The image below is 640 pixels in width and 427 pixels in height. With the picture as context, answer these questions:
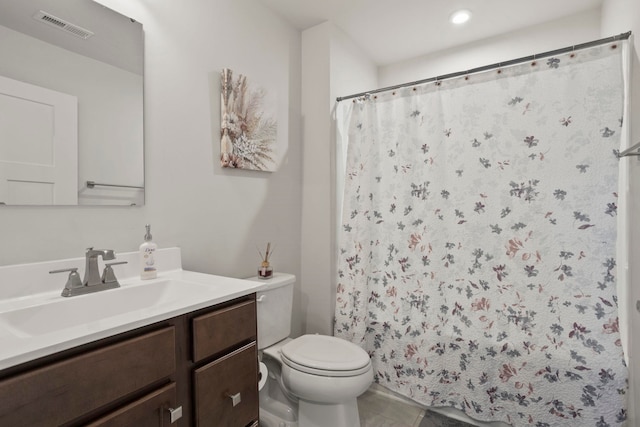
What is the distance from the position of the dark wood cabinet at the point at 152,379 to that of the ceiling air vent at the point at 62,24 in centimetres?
112

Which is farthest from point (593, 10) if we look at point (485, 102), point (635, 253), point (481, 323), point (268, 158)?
point (268, 158)

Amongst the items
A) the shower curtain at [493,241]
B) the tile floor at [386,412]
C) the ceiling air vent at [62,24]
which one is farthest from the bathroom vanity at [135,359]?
the shower curtain at [493,241]

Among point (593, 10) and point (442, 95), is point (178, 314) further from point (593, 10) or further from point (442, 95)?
point (593, 10)

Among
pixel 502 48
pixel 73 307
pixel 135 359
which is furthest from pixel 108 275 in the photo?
pixel 502 48

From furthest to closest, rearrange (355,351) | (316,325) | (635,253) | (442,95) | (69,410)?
(316,325) → (442,95) → (355,351) → (635,253) → (69,410)

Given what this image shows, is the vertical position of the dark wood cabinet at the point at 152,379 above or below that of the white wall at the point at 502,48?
below

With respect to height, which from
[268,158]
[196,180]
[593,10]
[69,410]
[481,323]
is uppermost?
[593,10]

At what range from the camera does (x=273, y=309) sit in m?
1.70

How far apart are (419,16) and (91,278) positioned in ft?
7.52

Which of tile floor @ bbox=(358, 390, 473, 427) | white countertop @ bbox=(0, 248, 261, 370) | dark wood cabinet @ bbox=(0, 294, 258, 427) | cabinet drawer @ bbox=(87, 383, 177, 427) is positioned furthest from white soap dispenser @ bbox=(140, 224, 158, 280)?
tile floor @ bbox=(358, 390, 473, 427)

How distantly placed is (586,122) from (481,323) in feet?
3.64

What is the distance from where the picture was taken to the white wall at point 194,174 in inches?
47.0

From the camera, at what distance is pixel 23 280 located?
1045 mm

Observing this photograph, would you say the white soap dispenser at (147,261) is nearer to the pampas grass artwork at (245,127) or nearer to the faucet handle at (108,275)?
the faucet handle at (108,275)
